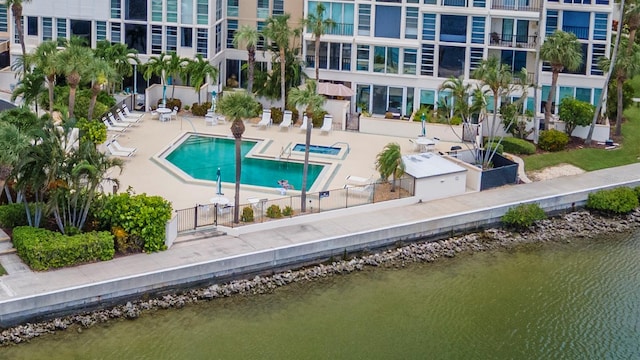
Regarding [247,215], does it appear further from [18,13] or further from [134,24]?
[134,24]

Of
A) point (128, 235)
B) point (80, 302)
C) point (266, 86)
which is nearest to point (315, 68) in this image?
point (266, 86)

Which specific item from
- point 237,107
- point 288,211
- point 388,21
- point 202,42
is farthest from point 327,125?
point 237,107

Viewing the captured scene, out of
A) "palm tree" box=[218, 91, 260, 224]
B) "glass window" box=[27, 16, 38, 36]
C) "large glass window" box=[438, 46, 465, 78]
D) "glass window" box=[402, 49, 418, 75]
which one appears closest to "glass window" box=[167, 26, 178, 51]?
"glass window" box=[27, 16, 38, 36]

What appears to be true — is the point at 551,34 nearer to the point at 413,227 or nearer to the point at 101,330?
the point at 413,227

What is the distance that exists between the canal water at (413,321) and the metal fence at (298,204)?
15.1 feet

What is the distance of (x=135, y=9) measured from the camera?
6569 cm

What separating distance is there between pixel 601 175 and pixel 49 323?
1177 inches

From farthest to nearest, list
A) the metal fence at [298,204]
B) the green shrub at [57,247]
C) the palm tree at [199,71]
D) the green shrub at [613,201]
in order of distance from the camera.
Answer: the palm tree at [199,71], the green shrub at [613,201], the metal fence at [298,204], the green shrub at [57,247]

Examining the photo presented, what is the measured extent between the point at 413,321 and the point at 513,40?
1029 inches

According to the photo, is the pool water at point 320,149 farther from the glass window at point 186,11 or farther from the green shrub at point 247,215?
the glass window at point 186,11

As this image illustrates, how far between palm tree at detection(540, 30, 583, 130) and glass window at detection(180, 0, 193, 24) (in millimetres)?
20113

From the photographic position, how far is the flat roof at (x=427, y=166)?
52.4 m

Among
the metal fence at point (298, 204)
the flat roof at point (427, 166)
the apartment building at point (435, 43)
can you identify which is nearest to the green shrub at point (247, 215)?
the metal fence at point (298, 204)

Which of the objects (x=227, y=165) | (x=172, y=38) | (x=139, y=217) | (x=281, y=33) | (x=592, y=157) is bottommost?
(x=139, y=217)
